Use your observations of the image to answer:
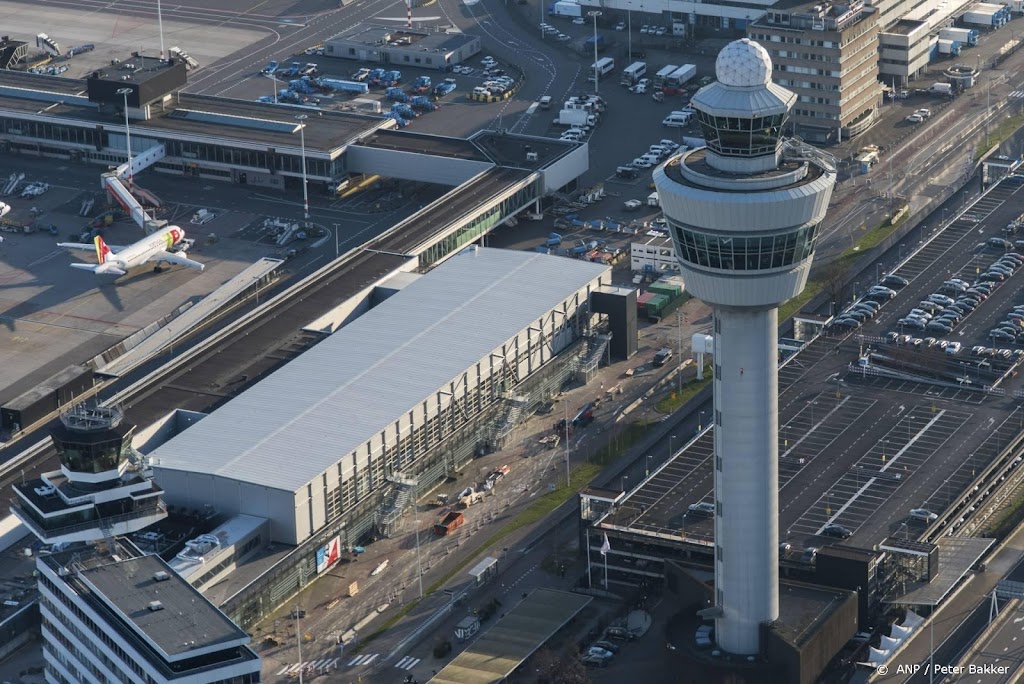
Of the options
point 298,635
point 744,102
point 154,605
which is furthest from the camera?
point 298,635

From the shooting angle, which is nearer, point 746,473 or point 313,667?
point 746,473

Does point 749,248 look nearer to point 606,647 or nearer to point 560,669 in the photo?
point 560,669

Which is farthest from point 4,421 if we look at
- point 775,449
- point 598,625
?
point 775,449

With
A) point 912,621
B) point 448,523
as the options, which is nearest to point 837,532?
point 912,621

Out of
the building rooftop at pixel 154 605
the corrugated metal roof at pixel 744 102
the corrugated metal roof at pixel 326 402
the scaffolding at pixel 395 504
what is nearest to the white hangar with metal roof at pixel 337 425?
the corrugated metal roof at pixel 326 402

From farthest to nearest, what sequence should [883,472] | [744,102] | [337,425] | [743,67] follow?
[337,425] < [883,472] < [743,67] < [744,102]

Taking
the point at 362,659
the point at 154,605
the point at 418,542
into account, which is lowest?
the point at 418,542

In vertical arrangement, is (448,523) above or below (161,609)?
below

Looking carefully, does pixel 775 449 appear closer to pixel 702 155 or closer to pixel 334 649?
pixel 702 155
